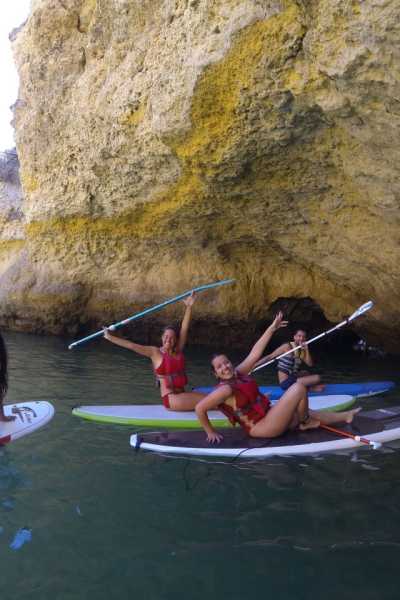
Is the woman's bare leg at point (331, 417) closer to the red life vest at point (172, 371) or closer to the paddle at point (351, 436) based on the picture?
the paddle at point (351, 436)

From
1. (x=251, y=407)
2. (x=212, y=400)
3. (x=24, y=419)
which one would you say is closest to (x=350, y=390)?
(x=251, y=407)

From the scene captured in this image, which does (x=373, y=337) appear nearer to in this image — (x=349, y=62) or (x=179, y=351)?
(x=179, y=351)

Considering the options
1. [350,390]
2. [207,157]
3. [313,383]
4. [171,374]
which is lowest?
[350,390]

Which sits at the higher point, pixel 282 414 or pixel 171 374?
pixel 171 374

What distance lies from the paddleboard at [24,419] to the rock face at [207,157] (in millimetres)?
4170

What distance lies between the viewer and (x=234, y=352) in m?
12.3

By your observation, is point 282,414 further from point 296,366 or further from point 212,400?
point 296,366

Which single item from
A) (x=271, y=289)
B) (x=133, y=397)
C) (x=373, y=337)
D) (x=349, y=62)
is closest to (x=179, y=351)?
(x=133, y=397)

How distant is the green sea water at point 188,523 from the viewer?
8.69ft

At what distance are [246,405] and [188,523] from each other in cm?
141

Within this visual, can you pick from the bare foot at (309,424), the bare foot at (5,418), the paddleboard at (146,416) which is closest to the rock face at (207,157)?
the bare foot at (309,424)

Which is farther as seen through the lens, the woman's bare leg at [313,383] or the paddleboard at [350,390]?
the woman's bare leg at [313,383]

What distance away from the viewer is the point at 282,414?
4.42 metres

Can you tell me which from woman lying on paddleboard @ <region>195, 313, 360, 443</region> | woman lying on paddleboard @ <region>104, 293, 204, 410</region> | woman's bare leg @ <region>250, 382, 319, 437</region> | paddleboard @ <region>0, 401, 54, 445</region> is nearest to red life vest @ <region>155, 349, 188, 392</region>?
woman lying on paddleboard @ <region>104, 293, 204, 410</region>
